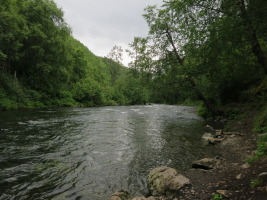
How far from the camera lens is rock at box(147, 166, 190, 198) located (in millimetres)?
5496

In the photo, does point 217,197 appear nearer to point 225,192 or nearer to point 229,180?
point 225,192

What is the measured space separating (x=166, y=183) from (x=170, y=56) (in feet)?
59.7

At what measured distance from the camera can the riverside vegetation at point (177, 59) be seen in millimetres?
9039

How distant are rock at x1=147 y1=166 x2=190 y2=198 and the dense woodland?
623 cm

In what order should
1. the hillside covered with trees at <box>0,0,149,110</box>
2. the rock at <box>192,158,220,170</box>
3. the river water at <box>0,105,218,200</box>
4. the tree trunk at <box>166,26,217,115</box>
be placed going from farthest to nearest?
the hillside covered with trees at <box>0,0,149,110</box> → the tree trunk at <box>166,26,217,115</box> → the rock at <box>192,158,220,170</box> → the river water at <box>0,105,218,200</box>

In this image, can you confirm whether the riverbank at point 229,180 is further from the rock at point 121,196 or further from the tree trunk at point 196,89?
the tree trunk at point 196,89

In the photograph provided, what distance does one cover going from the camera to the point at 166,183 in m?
5.75

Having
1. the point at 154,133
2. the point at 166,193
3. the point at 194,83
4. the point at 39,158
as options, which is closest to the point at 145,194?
the point at 166,193

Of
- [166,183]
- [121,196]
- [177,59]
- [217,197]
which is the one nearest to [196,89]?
[177,59]

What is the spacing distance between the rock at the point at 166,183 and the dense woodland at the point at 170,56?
623cm

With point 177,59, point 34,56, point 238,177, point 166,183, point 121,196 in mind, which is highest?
point 34,56

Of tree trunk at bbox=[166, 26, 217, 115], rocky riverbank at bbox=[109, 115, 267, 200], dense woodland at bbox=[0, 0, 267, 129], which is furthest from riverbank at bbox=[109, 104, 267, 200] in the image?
tree trunk at bbox=[166, 26, 217, 115]

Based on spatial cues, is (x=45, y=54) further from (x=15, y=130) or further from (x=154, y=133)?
(x=154, y=133)

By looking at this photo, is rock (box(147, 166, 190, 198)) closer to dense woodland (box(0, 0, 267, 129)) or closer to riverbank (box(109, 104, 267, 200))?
riverbank (box(109, 104, 267, 200))
